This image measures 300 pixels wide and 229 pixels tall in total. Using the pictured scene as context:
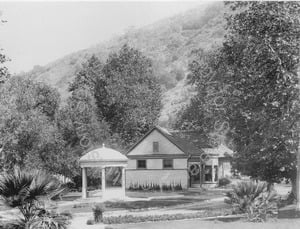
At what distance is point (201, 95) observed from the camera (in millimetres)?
66312

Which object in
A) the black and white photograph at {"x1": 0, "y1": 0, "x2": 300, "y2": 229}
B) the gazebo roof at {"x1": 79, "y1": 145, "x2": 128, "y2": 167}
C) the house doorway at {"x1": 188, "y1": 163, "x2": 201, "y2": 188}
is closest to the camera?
the black and white photograph at {"x1": 0, "y1": 0, "x2": 300, "y2": 229}

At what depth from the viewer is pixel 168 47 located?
530 ft

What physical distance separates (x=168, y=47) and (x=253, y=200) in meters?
139

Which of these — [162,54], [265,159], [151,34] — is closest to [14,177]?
[265,159]

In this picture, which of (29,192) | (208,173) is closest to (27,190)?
(29,192)

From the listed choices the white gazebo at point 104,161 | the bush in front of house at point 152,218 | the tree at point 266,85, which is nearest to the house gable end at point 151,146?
the white gazebo at point 104,161

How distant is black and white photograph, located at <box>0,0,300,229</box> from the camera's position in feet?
77.0

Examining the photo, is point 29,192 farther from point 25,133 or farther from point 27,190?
point 25,133

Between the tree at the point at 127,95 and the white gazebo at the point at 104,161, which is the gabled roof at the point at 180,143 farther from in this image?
the white gazebo at the point at 104,161

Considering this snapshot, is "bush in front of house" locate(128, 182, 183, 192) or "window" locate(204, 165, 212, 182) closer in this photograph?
"bush in front of house" locate(128, 182, 183, 192)

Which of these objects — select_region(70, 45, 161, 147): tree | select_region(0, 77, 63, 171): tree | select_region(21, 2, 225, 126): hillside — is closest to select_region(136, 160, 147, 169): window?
select_region(70, 45, 161, 147): tree

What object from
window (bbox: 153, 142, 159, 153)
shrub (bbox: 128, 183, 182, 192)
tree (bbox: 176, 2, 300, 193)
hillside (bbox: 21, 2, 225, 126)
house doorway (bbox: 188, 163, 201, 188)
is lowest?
shrub (bbox: 128, 183, 182, 192)

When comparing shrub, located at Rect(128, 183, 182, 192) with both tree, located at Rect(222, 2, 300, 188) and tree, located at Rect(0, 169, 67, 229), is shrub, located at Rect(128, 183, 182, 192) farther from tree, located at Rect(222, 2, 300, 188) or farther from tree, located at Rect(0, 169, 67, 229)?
tree, located at Rect(0, 169, 67, 229)

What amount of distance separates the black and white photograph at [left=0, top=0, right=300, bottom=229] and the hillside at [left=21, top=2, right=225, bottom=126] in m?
53.7
